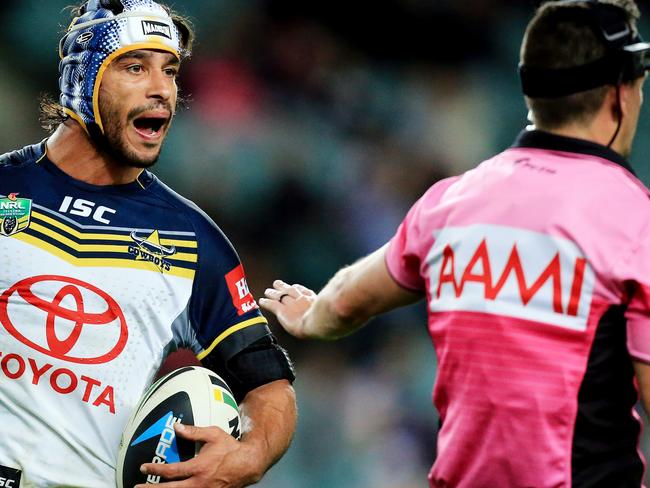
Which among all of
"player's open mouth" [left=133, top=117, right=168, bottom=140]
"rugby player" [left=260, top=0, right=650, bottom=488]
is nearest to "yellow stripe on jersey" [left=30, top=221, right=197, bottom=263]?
"player's open mouth" [left=133, top=117, right=168, bottom=140]

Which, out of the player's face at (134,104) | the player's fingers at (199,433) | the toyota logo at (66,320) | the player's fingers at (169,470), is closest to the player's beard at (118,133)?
the player's face at (134,104)

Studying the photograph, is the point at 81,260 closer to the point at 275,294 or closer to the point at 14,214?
the point at 14,214

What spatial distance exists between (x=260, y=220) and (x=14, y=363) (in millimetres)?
4209

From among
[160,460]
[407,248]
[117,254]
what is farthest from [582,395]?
[117,254]

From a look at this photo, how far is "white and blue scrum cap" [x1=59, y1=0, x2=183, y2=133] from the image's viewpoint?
15.4ft

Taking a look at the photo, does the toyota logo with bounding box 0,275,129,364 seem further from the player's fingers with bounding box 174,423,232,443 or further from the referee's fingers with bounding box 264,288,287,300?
the referee's fingers with bounding box 264,288,287,300

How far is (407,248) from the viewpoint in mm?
3641

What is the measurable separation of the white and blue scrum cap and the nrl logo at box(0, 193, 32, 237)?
0.43 m

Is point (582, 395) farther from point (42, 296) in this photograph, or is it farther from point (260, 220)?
point (260, 220)

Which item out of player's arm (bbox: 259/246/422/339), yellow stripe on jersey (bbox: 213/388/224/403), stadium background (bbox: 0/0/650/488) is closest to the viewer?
player's arm (bbox: 259/246/422/339)

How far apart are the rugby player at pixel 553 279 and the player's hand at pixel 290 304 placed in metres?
0.75

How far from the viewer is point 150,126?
4844 millimetres

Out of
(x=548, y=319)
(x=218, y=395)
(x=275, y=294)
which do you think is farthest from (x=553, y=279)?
A: (x=218, y=395)

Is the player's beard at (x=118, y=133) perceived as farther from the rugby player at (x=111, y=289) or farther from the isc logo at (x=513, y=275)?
the isc logo at (x=513, y=275)
